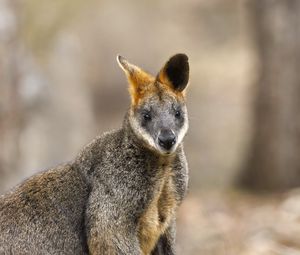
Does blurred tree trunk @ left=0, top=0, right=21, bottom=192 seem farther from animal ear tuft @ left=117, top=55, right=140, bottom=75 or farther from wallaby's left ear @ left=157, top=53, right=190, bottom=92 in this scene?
wallaby's left ear @ left=157, top=53, right=190, bottom=92

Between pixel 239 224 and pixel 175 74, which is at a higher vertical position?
pixel 175 74

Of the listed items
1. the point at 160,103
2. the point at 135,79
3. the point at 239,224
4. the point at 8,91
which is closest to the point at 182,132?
the point at 160,103

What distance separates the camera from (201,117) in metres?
23.7

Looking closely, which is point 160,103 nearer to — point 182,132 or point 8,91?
point 182,132

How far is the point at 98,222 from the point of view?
25.1 feet

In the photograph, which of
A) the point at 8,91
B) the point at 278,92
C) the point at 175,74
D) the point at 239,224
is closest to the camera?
the point at 175,74

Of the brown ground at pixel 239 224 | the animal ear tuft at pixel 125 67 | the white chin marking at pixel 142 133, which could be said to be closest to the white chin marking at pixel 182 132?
the white chin marking at pixel 142 133

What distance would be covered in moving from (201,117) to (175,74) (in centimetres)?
1596

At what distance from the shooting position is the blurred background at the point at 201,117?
1411 cm

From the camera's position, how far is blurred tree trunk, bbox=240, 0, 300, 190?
54.2 feet

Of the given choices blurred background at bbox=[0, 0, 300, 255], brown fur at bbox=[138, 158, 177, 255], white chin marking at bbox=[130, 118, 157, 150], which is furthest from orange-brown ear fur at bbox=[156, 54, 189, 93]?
blurred background at bbox=[0, 0, 300, 255]

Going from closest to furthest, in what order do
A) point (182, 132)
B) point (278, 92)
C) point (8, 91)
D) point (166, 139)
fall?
point (166, 139), point (182, 132), point (8, 91), point (278, 92)

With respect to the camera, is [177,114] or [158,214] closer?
[177,114]

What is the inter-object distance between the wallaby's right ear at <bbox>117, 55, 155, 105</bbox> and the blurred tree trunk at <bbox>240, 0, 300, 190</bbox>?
29.3ft
